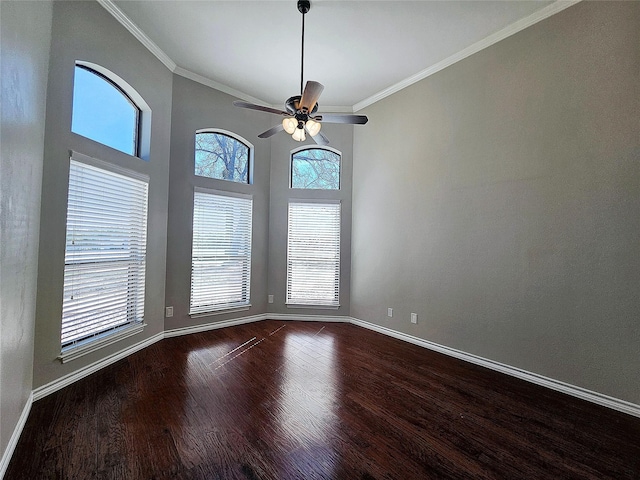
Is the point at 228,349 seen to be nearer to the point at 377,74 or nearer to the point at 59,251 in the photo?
the point at 59,251

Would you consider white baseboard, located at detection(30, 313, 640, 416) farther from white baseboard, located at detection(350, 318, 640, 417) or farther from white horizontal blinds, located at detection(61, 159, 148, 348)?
white horizontal blinds, located at detection(61, 159, 148, 348)

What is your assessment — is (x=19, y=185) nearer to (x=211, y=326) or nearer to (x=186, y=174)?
(x=186, y=174)

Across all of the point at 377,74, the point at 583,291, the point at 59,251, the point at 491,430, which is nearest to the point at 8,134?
the point at 59,251

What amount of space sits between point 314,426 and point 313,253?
291 centimetres

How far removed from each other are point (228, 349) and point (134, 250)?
1.56 metres

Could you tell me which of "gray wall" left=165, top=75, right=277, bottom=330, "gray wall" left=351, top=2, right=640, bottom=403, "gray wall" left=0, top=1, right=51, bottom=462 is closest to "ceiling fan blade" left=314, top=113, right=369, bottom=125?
"gray wall" left=351, top=2, right=640, bottom=403

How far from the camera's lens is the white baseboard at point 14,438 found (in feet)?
5.00

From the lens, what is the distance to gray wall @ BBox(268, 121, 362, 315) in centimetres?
466

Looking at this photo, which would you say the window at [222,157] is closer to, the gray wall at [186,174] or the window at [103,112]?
the gray wall at [186,174]

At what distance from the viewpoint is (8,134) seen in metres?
1.48

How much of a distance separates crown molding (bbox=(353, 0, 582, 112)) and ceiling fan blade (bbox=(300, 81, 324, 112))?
2039mm

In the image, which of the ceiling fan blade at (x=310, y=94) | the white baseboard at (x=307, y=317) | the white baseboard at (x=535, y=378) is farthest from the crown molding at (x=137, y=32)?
the white baseboard at (x=535, y=378)

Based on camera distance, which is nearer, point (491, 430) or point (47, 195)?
point (491, 430)

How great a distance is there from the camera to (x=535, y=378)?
2660 mm
